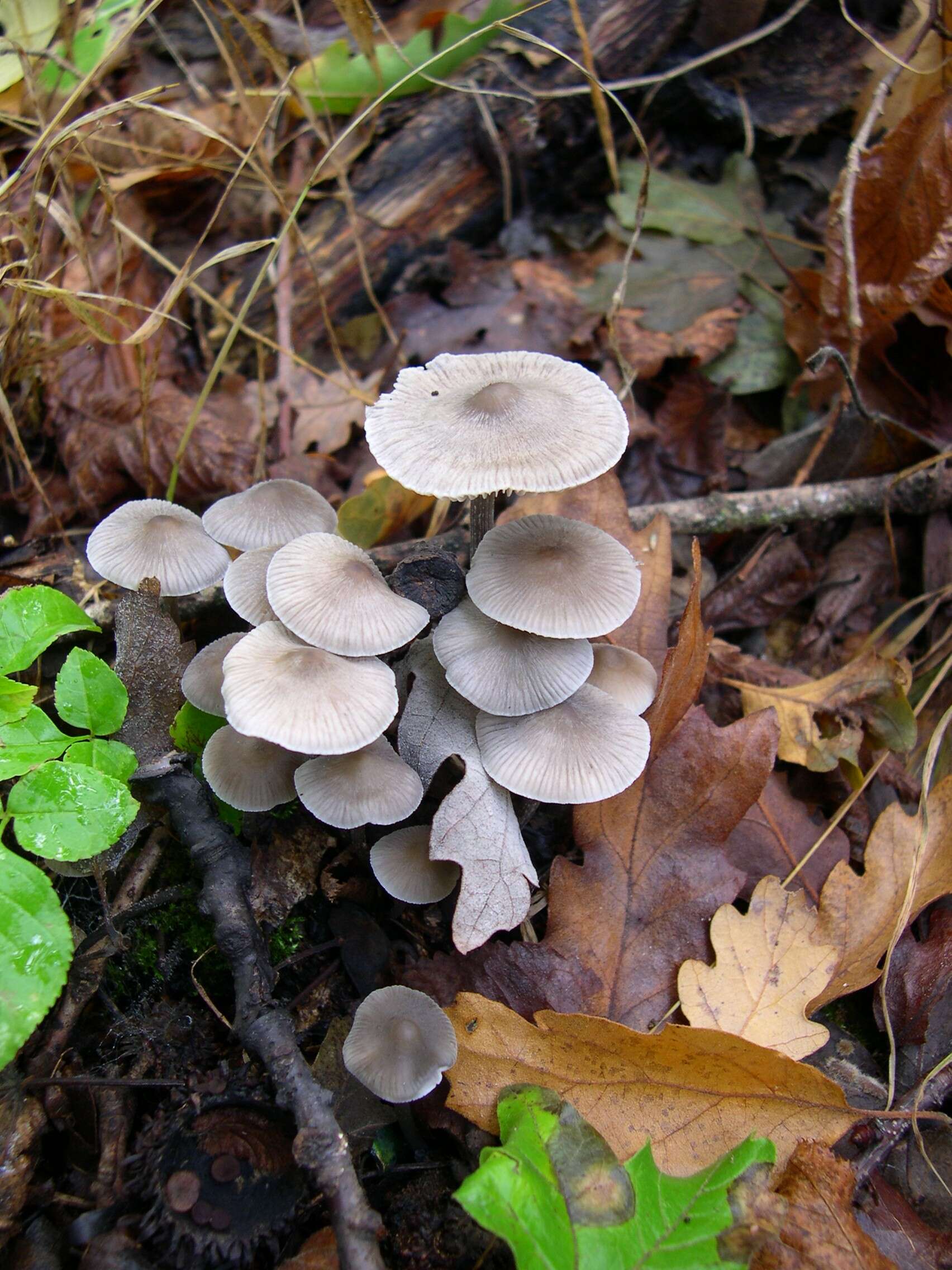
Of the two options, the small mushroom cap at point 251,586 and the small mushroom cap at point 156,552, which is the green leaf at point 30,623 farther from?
the small mushroom cap at point 251,586

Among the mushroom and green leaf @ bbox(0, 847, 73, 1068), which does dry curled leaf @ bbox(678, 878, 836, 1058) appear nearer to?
the mushroom

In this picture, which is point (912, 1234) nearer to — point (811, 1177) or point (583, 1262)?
point (811, 1177)

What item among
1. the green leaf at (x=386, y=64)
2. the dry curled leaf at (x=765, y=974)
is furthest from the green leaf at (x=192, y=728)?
the green leaf at (x=386, y=64)

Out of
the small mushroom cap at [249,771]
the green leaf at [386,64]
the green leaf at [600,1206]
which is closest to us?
the green leaf at [600,1206]

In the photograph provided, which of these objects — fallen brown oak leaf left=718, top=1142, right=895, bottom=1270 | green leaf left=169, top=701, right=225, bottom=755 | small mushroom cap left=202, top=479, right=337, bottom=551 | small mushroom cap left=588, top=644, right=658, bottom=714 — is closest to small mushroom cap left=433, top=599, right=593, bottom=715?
small mushroom cap left=588, top=644, right=658, bottom=714

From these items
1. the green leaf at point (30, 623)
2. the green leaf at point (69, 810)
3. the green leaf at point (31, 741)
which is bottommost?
the green leaf at point (69, 810)

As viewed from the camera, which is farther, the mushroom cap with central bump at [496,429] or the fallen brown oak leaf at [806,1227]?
the mushroom cap with central bump at [496,429]

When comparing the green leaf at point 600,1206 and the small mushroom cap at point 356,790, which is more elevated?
the small mushroom cap at point 356,790

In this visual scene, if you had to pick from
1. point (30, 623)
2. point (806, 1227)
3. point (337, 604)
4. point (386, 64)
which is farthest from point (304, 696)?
point (386, 64)
